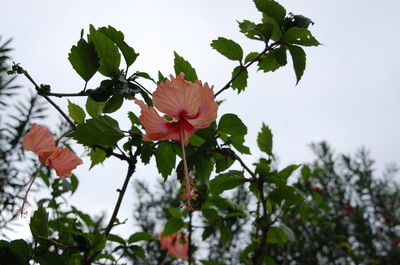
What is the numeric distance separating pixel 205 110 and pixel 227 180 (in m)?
0.33

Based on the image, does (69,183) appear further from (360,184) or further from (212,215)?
(360,184)

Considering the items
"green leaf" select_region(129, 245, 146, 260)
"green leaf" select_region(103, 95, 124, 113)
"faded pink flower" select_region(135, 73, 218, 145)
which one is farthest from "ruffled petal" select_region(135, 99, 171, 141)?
"green leaf" select_region(129, 245, 146, 260)

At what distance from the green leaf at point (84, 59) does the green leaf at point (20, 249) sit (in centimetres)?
44

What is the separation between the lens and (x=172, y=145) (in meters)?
1.17

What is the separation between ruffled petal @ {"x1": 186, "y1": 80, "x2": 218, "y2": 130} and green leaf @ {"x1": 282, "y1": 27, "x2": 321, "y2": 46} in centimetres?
33

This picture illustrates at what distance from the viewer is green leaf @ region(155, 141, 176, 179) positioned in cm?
115

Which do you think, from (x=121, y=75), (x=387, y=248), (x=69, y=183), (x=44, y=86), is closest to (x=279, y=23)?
(x=121, y=75)

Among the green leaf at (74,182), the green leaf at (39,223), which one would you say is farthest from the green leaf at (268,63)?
the green leaf at (74,182)

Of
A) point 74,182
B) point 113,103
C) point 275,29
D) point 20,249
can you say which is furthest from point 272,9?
point 74,182

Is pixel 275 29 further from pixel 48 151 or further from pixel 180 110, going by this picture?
pixel 48 151

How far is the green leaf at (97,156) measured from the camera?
122 centimetres

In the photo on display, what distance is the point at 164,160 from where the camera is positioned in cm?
116

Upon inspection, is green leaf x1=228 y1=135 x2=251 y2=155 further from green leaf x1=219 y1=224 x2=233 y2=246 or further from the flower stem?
green leaf x1=219 y1=224 x2=233 y2=246

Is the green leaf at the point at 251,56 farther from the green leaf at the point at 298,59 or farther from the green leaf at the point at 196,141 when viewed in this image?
the green leaf at the point at 196,141
